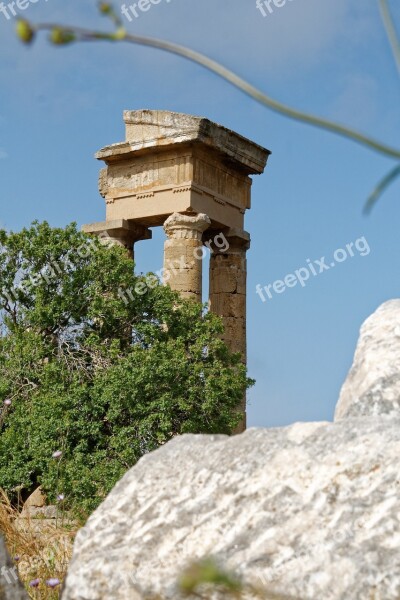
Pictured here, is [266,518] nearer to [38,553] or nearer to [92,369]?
[38,553]

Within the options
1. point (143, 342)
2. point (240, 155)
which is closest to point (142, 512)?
point (143, 342)

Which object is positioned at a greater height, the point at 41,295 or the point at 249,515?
the point at 41,295

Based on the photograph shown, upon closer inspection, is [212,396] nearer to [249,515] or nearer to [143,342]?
[143,342]

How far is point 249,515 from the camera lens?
6.59 ft

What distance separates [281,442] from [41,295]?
13.4 meters

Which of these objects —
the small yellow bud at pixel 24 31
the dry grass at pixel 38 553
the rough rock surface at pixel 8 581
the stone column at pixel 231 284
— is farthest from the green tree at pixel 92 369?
the small yellow bud at pixel 24 31

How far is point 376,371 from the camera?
106 inches

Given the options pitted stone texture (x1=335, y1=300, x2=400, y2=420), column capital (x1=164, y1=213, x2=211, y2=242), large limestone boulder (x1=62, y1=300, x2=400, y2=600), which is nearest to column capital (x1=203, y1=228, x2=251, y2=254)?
column capital (x1=164, y1=213, x2=211, y2=242)

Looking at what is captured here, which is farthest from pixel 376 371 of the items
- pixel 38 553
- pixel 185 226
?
pixel 185 226

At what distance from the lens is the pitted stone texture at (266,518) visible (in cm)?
182

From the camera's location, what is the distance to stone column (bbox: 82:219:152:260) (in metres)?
19.5

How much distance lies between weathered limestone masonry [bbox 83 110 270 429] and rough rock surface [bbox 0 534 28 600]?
48.8ft

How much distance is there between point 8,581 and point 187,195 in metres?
16.2

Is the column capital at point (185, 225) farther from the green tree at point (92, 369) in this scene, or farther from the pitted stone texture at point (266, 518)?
the pitted stone texture at point (266, 518)
